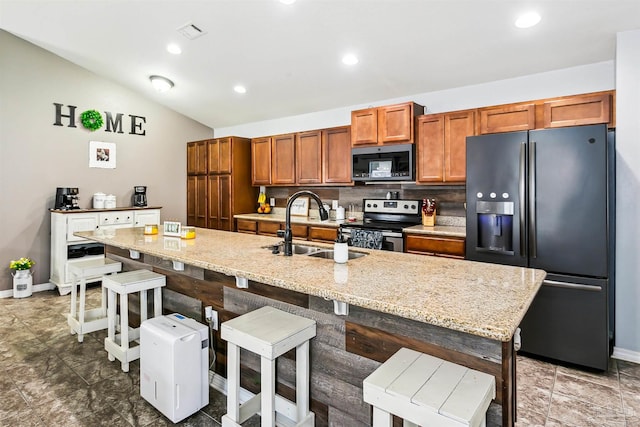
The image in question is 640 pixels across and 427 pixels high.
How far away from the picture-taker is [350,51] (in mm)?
3508

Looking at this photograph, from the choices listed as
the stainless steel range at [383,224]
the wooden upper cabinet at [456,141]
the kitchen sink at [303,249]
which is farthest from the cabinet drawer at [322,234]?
the kitchen sink at [303,249]

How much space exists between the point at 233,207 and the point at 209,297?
3.11m

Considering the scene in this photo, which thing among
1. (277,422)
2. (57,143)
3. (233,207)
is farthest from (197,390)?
(57,143)

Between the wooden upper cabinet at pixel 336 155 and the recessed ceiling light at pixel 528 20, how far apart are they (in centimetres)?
212

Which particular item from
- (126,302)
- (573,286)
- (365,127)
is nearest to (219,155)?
(365,127)

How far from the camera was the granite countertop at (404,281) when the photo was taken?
3.86ft

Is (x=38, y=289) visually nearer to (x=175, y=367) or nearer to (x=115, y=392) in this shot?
(x=115, y=392)

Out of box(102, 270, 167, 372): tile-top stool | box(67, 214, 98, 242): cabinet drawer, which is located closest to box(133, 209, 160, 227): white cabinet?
box(67, 214, 98, 242): cabinet drawer

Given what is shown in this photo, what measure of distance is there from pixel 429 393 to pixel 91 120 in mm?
5680

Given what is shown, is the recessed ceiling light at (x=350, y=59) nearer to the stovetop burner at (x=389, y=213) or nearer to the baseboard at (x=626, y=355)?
the stovetop burner at (x=389, y=213)

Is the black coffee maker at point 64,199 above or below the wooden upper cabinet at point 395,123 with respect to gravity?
below

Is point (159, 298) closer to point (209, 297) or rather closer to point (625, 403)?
point (209, 297)

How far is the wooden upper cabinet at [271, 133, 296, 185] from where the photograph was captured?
5.08 m

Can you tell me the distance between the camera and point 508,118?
3352mm
